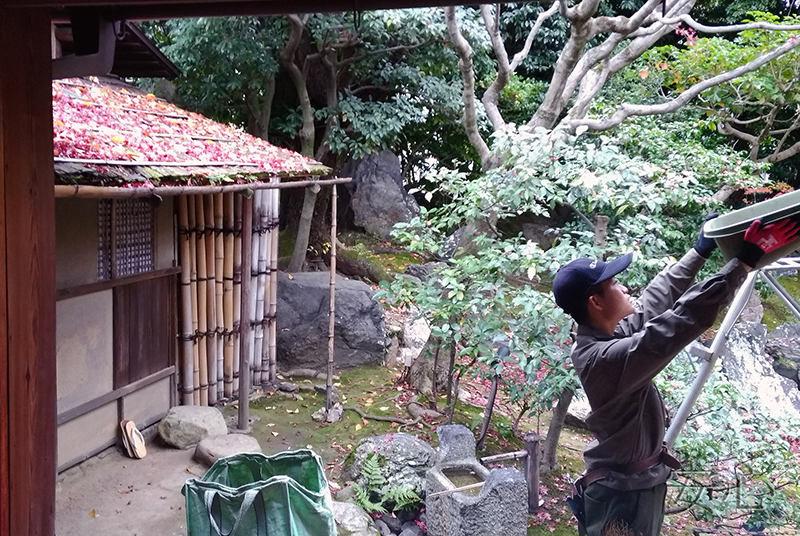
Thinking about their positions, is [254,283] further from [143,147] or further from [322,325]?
[143,147]

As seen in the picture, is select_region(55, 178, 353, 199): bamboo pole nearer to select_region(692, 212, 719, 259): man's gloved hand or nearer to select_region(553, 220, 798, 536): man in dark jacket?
select_region(553, 220, 798, 536): man in dark jacket

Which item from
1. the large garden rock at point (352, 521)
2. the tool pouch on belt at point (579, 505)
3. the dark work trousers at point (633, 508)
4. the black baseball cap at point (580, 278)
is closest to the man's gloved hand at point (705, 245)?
the black baseball cap at point (580, 278)

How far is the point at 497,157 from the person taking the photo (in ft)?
24.4

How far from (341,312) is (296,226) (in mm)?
4218

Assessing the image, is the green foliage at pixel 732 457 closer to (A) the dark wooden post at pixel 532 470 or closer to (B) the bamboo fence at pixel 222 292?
(A) the dark wooden post at pixel 532 470

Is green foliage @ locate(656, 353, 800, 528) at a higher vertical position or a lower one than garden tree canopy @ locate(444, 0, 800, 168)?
lower

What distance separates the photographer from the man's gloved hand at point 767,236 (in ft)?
6.84

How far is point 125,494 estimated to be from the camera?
18.5 feet

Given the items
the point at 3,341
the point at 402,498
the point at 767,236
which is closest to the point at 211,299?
the point at 402,498

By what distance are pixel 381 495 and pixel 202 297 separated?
10.9 ft

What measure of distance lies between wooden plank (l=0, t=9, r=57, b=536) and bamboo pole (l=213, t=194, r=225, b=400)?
5.25m

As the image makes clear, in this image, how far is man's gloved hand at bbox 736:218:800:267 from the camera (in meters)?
2.09

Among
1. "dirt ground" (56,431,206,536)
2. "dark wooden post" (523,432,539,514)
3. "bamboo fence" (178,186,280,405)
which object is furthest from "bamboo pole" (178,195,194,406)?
"dark wooden post" (523,432,539,514)

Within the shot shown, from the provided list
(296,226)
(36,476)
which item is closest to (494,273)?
(36,476)
